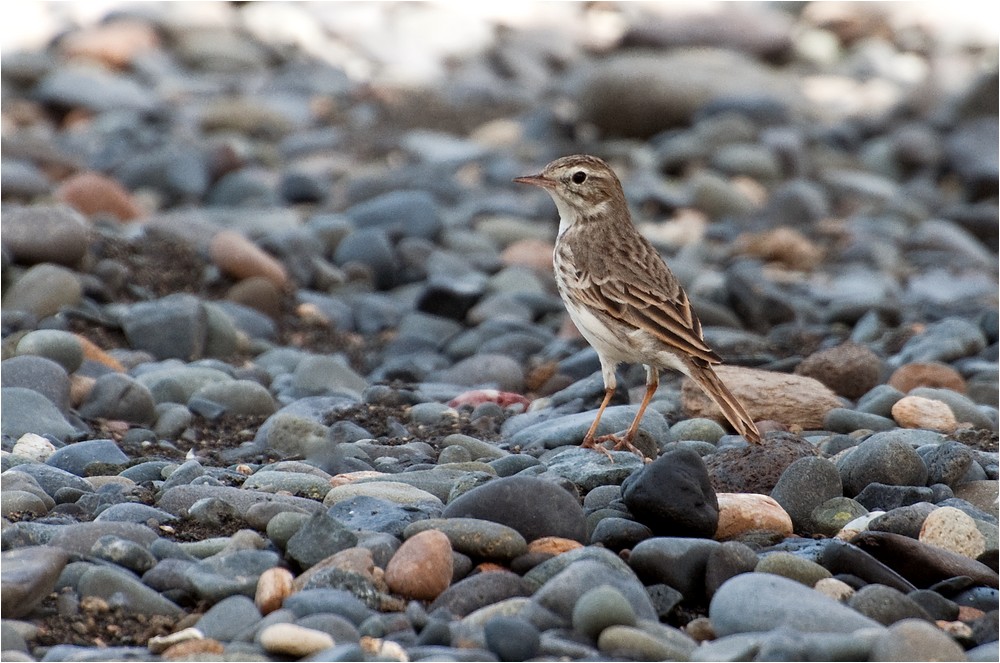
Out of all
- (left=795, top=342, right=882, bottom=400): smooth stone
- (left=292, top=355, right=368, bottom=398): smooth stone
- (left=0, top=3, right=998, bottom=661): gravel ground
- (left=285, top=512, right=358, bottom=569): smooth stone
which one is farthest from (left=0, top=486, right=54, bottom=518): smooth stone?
(left=795, top=342, right=882, bottom=400): smooth stone

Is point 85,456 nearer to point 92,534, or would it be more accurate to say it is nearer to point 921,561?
point 92,534

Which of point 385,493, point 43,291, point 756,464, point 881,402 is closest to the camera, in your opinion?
point 385,493

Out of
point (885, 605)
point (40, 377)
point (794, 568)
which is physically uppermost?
point (40, 377)

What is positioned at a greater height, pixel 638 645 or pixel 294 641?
pixel 294 641

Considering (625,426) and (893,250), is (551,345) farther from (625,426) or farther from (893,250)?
(893,250)

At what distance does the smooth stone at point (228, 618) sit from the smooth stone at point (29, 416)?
2469 mm

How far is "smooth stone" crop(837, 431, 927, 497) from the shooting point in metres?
6.11

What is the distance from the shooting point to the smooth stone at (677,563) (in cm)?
506

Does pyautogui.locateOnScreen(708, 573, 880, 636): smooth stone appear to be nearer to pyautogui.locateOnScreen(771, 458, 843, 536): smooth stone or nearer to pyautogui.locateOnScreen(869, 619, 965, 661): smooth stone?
pyautogui.locateOnScreen(869, 619, 965, 661): smooth stone

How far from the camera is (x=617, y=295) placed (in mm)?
7031

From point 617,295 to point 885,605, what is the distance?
2633mm

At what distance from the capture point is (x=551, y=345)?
380 inches

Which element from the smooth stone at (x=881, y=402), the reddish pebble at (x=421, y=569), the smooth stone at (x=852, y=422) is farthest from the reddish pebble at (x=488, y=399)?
the reddish pebble at (x=421, y=569)

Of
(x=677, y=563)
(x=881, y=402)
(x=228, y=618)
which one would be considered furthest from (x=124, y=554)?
(x=881, y=402)
